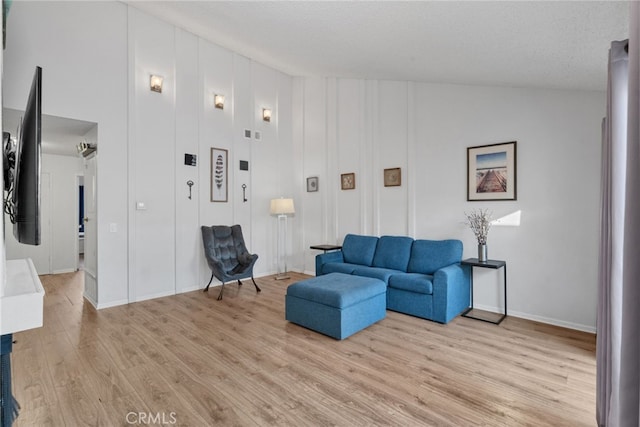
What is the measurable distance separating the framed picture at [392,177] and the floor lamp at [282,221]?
174 centimetres

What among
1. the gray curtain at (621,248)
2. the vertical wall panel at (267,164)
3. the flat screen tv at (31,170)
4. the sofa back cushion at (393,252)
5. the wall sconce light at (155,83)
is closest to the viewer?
the gray curtain at (621,248)

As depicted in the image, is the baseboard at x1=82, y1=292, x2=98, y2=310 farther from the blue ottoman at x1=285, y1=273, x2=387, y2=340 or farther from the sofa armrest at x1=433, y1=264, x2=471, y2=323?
the sofa armrest at x1=433, y1=264, x2=471, y2=323

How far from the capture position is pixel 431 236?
4.44 meters

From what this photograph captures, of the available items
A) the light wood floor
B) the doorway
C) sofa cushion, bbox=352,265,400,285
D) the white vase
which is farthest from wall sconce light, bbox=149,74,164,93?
the white vase

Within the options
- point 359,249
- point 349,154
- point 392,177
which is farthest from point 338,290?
point 349,154

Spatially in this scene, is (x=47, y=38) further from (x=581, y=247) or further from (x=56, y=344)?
(x=581, y=247)

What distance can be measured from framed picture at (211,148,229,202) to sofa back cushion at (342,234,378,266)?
216 centimetres

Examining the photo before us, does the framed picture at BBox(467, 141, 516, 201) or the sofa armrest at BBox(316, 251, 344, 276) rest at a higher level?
the framed picture at BBox(467, 141, 516, 201)

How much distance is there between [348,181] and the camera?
553 centimetres

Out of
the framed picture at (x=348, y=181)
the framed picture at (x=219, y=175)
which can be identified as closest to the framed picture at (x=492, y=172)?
the framed picture at (x=348, y=181)

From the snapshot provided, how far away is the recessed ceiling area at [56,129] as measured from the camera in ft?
12.4

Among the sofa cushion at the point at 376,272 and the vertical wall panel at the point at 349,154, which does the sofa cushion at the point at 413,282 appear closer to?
the sofa cushion at the point at 376,272

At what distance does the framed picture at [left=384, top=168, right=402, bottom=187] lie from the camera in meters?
4.81

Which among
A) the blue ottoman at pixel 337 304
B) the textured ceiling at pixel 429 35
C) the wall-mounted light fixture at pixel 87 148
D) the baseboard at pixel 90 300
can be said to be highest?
the textured ceiling at pixel 429 35
